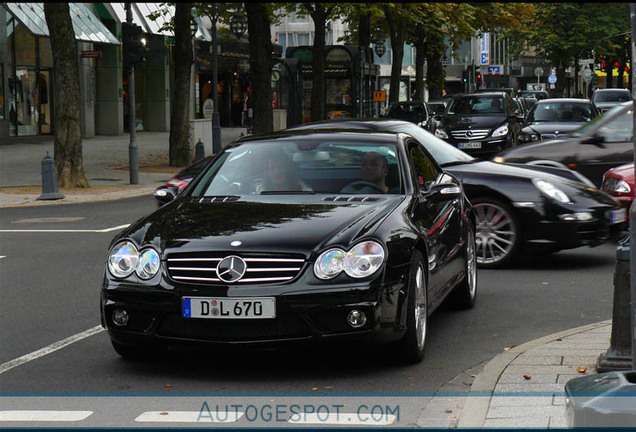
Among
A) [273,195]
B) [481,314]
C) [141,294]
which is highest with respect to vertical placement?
[273,195]

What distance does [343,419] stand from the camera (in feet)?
18.4

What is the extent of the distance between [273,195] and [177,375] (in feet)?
4.92

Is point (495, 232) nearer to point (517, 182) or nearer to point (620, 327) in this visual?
point (517, 182)

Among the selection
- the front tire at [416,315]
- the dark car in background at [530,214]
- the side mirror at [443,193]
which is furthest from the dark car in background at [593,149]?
the front tire at [416,315]

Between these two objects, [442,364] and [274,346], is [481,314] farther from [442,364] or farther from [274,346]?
[274,346]

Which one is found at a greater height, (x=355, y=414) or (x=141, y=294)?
(x=141, y=294)

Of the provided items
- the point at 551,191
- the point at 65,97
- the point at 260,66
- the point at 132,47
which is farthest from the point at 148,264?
the point at 260,66

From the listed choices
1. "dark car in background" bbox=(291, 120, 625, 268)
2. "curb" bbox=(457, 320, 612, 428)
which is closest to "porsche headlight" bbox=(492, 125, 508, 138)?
"dark car in background" bbox=(291, 120, 625, 268)

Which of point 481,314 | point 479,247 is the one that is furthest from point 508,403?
point 479,247

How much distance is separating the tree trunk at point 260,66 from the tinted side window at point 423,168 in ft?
66.3

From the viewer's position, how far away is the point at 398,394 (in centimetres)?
617

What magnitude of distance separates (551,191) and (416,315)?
4933mm

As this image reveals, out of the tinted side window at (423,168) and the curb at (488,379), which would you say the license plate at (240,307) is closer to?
the curb at (488,379)

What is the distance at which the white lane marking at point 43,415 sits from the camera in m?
5.67
